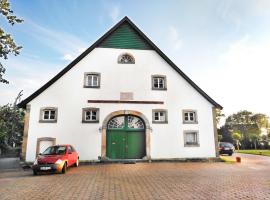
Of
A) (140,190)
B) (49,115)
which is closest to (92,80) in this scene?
(49,115)

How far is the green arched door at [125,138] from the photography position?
16.5 meters

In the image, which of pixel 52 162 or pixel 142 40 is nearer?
pixel 52 162

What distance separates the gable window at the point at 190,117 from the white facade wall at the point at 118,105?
0.31m

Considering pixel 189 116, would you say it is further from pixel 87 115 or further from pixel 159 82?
pixel 87 115

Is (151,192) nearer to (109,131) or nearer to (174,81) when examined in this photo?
(109,131)

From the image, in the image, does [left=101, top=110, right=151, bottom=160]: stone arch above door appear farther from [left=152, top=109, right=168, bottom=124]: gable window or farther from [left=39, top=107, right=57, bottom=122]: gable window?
[left=39, top=107, right=57, bottom=122]: gable window

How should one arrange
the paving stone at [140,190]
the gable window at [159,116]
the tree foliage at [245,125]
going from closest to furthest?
1. the paving stone at [140,190]
2. the gable window at [159,116]
3. the tree foliage at [245,125]

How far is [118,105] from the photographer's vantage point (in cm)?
1683

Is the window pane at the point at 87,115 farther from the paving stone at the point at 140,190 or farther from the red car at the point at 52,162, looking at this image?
the paving stone at the point at 140,190

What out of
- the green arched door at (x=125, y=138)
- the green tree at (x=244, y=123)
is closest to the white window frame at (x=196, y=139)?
the green arched door at (x=125, y=138)

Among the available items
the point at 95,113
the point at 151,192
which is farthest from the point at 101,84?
the point at 151,192

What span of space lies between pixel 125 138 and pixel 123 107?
233 cm

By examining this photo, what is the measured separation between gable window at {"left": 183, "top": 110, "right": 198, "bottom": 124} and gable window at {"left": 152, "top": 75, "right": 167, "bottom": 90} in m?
2.55

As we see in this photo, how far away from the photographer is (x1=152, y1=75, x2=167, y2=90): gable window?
1767 cm
